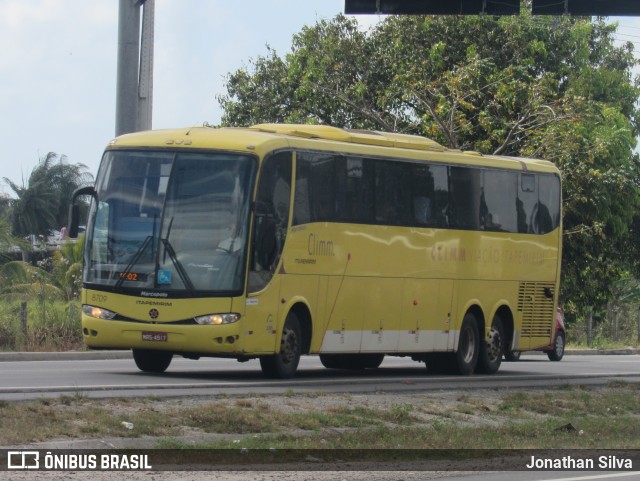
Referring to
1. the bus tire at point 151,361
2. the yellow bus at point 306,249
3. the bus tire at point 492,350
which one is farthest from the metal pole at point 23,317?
the bus tire at point 492,350

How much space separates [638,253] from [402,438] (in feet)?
132

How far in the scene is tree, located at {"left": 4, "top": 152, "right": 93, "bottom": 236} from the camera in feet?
307

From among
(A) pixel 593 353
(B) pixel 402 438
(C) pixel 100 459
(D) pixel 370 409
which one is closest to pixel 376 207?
(D) pixel 370 409

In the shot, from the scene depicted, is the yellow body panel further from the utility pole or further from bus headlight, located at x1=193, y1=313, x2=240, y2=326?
the utility pole

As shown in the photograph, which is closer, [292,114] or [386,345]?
[386,345]

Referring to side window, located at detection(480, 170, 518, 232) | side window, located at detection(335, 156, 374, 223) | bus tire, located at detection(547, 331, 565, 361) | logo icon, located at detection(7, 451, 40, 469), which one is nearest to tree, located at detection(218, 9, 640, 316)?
bus tire, located at detection(547, 331, 565, 361)

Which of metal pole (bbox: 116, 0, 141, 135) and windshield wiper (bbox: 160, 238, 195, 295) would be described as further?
metal pole (bbox: 116, 0, 141, 135)

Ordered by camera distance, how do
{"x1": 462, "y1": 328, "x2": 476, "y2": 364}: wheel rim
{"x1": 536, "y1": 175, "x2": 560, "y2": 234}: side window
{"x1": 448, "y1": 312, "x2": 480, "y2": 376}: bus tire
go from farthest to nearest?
1. {"x1": 536, "y1": 175, "x2": 560, "y2": 234}: side window
2. {"x1": 462, "y1": 328, "x2": 476, "y2": 364}: wheel rim
3. {"x1": 448, "y1": 312, "x2": 480, "y2": 376}: bus tire

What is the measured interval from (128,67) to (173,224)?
647cm

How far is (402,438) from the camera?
43.5 ft

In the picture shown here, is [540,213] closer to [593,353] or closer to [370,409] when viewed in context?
[370,409]

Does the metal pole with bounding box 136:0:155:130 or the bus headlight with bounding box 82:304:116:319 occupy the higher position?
the metal pole with bounding box 136:0:155:130

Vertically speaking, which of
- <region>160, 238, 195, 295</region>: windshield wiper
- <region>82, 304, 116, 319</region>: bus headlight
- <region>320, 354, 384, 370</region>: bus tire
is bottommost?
<region>320, 354, 384, 370</region>: bus tire

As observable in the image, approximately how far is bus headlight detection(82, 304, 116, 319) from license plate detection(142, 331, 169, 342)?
64 centimetres
